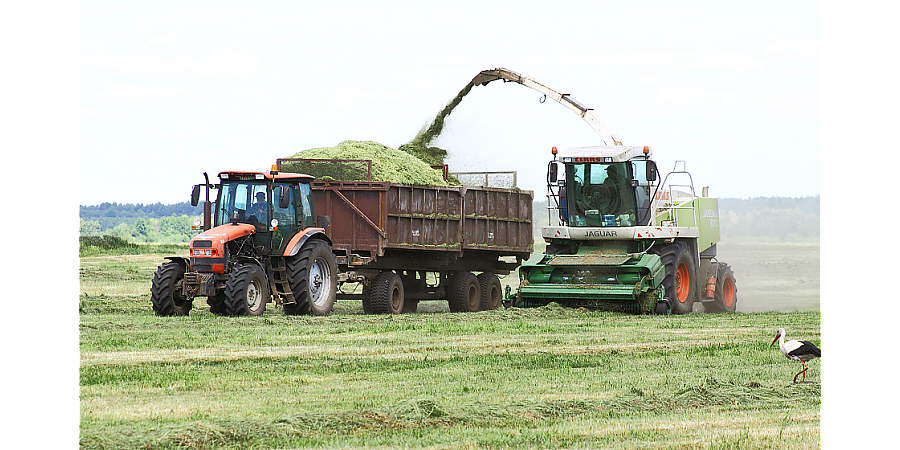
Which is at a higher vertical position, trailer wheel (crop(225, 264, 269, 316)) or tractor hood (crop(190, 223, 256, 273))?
tractor hood (crop(190, 223, 256, 273))

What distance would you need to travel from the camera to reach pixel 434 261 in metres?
20.3

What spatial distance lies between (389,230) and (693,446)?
37.9 ft

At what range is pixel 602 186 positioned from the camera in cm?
1973

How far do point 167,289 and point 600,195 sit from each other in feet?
26.1

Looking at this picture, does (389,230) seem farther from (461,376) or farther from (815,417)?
(815,417)

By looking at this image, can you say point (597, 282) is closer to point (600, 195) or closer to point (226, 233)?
point (600, 195)

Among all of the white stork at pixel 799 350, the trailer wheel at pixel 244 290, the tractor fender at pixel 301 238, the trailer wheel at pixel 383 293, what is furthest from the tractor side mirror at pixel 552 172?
the white stork at pixel 799 350

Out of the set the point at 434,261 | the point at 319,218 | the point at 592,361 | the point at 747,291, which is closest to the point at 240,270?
the point at 319,218

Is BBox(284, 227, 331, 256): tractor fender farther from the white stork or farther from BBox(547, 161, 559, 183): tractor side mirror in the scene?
the white stork

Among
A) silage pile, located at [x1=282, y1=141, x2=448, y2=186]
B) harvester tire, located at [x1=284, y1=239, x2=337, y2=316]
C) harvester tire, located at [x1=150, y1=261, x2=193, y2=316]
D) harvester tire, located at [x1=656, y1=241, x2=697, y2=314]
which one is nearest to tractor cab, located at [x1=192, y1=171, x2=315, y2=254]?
harvester tire, located at [x1=284, y1=239, x2=337, y2=316]

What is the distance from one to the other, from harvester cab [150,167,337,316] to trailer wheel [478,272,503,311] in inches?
182

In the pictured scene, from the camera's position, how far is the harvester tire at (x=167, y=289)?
1667 cm

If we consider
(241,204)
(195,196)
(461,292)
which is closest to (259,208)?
(241,204)

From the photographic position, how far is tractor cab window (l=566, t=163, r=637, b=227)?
64.2ft
